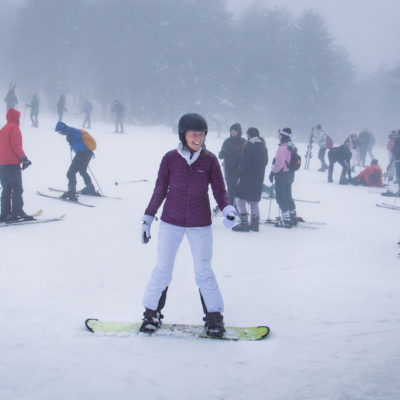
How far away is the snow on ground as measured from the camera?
269 centimetres

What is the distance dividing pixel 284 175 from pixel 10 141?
16.9 ft

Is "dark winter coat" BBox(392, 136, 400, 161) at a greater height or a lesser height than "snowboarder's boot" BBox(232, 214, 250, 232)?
greater

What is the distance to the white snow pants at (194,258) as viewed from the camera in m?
3.34

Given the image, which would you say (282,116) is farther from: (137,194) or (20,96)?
(137,194)

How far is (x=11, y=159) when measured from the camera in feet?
21.6

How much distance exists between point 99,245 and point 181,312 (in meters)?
2.67

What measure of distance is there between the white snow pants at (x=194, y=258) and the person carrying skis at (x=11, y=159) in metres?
4.26

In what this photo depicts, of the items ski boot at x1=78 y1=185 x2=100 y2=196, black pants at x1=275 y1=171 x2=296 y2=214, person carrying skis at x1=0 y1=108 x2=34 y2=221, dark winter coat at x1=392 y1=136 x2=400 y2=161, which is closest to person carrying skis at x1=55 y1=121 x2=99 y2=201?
ski boot at x1=78 y1=185 x2=100 y2=196

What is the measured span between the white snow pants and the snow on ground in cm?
35

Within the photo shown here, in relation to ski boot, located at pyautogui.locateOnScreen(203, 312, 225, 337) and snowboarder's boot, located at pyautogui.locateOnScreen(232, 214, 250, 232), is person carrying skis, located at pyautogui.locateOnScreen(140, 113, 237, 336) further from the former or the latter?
snowboarder's boot, located at pyautogui.locateOnScreen(232, 214, 250, 232)

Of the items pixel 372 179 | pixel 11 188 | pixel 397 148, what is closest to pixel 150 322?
pixel 11 188

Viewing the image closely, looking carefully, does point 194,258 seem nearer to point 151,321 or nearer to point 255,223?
Result: point 151,321

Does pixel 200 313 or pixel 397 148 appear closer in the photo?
pixel 200 313

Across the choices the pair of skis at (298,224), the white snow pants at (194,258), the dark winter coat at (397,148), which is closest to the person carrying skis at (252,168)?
the pair of skis at (298,224)
